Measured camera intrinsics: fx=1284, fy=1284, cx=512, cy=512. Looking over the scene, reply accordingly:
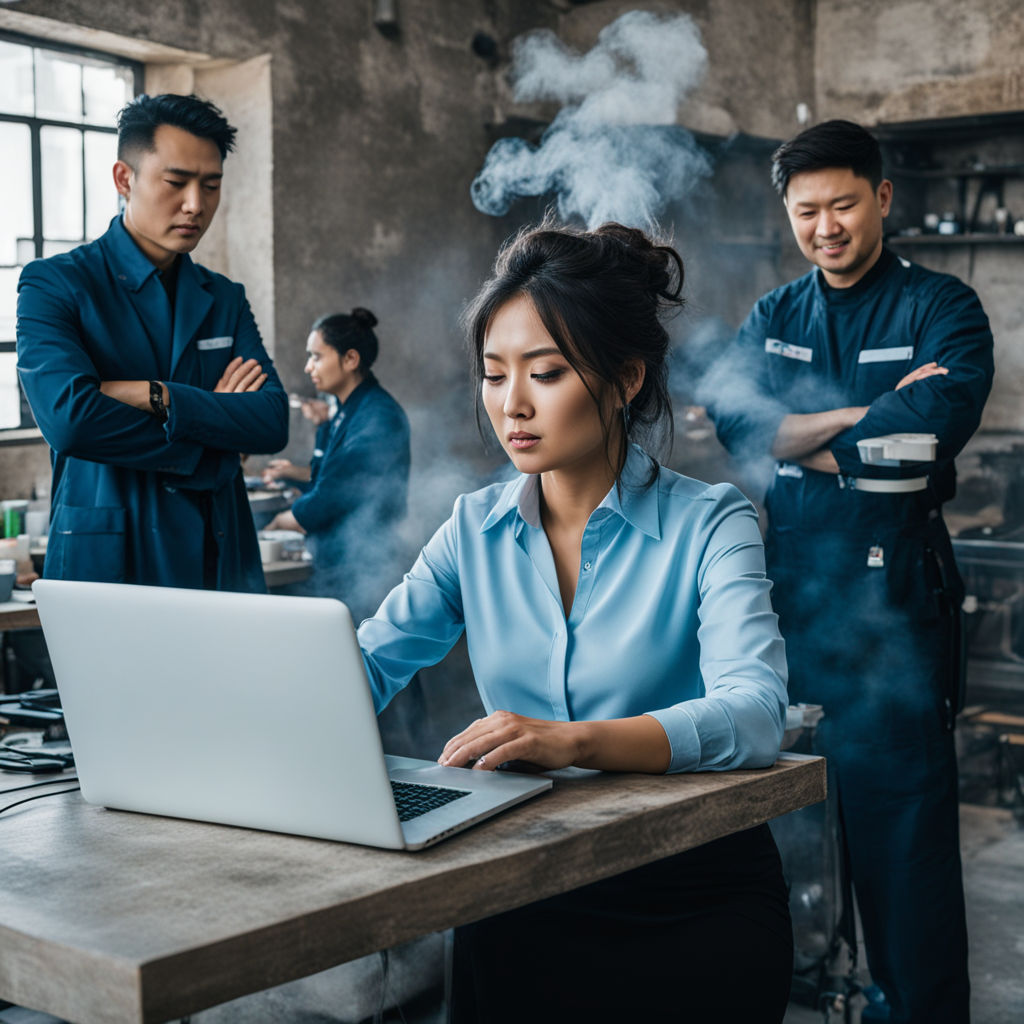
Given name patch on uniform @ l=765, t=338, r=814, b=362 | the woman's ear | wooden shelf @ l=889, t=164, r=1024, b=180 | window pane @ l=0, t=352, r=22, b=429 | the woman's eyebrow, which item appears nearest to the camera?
the woman's eyebrow

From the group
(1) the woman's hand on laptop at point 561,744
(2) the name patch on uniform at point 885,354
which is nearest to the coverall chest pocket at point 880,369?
(2) the name patch on uniform at point 885,354

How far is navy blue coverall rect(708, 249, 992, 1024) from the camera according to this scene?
257 centimetres

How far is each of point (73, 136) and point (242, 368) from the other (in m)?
3.34

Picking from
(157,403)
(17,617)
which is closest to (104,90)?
(17,617)

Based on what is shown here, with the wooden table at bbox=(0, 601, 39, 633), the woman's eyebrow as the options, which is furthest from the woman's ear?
the wooden table at bbox=(0, 601, 39, 633)

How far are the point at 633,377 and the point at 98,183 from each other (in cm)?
459

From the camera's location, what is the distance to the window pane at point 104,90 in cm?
558

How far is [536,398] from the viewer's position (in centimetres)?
161

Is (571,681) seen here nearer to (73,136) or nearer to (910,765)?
(910,765)

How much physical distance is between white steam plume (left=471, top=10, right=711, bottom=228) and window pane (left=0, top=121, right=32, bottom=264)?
2233mm

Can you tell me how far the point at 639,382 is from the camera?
1755mm

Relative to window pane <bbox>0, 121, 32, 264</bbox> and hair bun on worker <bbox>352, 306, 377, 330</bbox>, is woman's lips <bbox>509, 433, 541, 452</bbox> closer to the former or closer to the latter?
hair bun on worker <bbox>352, 306, 377, 330</bbox>

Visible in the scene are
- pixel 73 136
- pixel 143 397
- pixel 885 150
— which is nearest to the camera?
pixel 143 397

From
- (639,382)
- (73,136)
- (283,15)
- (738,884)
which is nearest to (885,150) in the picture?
(283,15)
